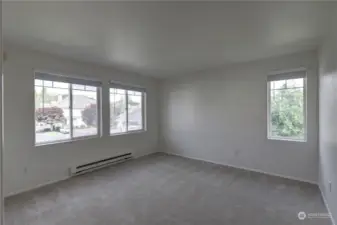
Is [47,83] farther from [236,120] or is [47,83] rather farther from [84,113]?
[236,120]

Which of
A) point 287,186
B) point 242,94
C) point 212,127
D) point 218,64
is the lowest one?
point 287,186

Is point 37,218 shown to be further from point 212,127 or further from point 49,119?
point 212,127

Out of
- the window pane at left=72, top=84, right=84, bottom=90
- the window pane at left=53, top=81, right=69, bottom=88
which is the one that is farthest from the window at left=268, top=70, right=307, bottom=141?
the window pane at left=53, top=81, right=69, bottom=88

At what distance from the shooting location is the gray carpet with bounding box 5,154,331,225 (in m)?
2.51

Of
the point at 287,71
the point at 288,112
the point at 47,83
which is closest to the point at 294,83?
the point at 287,71

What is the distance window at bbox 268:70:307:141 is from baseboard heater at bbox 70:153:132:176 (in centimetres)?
336

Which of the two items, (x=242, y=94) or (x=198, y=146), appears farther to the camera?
(x=198, y=146)

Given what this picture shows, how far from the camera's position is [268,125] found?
4.23 metres

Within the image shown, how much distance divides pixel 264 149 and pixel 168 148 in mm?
2747

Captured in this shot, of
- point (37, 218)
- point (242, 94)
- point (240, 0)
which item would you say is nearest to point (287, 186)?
point (242, 94)

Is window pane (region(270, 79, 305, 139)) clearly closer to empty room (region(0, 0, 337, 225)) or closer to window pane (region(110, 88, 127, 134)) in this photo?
empty room (region(0, 0, 337, 225))

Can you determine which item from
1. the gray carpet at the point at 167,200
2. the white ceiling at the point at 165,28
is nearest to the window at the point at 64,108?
the white ceiling at the point at 165,28

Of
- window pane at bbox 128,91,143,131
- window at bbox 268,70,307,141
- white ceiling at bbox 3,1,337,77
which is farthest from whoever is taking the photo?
window pane at bbox 128,91,143,131

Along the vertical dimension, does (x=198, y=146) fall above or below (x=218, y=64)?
below
